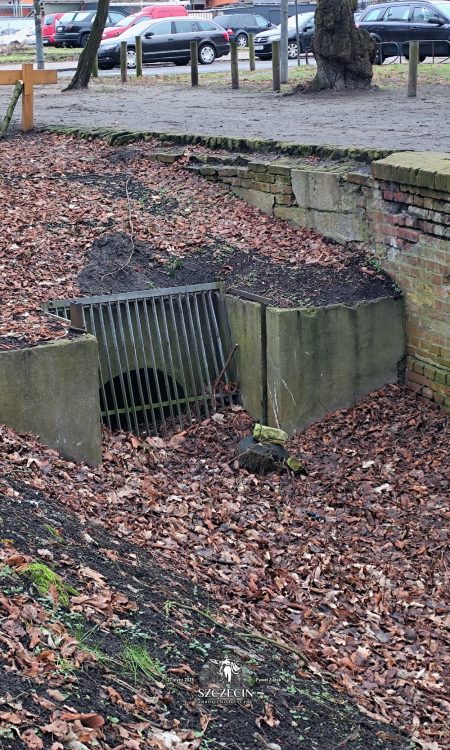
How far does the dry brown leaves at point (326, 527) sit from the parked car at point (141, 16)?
73.0 feet

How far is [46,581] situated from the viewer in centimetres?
436

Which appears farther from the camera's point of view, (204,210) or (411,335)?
(204,210)

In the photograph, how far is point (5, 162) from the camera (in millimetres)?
11375

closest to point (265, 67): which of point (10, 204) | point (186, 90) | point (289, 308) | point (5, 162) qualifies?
point (186, 90)

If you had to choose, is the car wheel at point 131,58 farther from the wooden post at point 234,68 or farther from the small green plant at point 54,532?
the small green plant at point 54,532

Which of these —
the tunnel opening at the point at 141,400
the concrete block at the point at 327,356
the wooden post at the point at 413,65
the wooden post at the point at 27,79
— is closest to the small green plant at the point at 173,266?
the tunnel opening at the point at 141,400

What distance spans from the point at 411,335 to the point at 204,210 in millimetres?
2660

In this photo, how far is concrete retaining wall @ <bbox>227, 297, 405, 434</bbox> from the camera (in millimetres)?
8109

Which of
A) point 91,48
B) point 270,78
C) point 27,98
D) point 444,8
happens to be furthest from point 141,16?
point 27,98

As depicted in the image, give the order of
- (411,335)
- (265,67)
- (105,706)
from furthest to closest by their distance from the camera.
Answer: (265,67) < (411,335) < (105,706)

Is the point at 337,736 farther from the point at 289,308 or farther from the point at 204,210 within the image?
the point at 204,210

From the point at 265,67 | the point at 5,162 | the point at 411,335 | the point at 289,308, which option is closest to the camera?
the point at 289,308

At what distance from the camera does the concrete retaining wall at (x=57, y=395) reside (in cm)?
685

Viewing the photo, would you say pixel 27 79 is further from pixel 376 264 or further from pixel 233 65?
pixel 233 65
